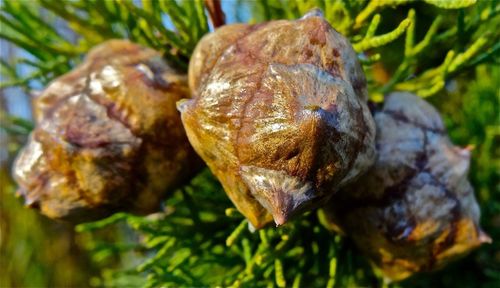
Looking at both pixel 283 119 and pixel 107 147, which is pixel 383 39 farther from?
pixel 107 147

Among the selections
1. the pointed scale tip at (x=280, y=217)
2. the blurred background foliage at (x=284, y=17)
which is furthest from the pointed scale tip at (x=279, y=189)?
the blurred background foliage at (x=284, y=17)

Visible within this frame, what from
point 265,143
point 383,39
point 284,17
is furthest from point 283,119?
point 284,17

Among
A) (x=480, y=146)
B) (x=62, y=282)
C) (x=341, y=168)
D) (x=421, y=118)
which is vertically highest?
(x=341, y=168)

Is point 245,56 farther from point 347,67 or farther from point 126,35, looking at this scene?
point 126,35

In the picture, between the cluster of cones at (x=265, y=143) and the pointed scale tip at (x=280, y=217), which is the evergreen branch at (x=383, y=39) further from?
the pointed scale tip at (x=280, y=217)

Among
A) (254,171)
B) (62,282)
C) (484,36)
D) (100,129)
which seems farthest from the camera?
(62,282)

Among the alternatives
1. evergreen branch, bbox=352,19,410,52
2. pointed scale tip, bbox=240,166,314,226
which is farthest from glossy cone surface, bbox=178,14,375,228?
evergreen branch, bbox=352,19,410,52

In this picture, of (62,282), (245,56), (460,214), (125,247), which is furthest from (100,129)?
(62,282)

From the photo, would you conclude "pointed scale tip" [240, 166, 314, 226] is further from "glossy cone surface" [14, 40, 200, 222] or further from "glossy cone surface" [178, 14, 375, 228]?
"glossy cone surface" [14, 40, 200, 222]
